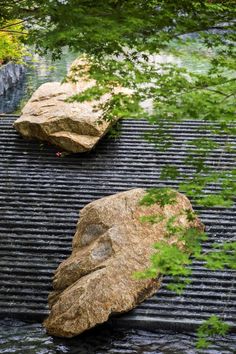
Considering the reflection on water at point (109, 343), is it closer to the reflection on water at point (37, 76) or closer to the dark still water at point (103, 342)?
the dark still water at point (103, 342)

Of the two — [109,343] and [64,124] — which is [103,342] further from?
[64,124]

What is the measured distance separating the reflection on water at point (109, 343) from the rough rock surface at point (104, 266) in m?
0.17

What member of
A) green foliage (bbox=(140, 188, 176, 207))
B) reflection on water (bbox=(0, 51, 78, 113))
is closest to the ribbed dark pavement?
green foliage (bbox=(140, 188, 176, 207))

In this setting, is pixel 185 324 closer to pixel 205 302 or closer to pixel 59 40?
pixel 205 302

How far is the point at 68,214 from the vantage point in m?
10.8

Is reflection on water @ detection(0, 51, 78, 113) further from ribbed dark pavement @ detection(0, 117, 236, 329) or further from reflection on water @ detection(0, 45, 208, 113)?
ribbed dark pavement @ detection(0, 117, 236, 329)

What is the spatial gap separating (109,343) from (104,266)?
993mm

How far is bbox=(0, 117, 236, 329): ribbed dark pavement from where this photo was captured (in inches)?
343

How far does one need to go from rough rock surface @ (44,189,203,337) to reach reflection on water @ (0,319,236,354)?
0.17m

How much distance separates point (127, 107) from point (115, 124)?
8112mm

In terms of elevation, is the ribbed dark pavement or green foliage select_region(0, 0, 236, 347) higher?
green foliage select_region(0, 0, 236, 347)

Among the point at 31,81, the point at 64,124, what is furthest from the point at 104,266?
the point at 31,81

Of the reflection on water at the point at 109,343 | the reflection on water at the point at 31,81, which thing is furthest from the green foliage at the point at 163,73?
the reflection on water at the point at 31,81

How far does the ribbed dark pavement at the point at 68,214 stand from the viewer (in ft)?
28.6
